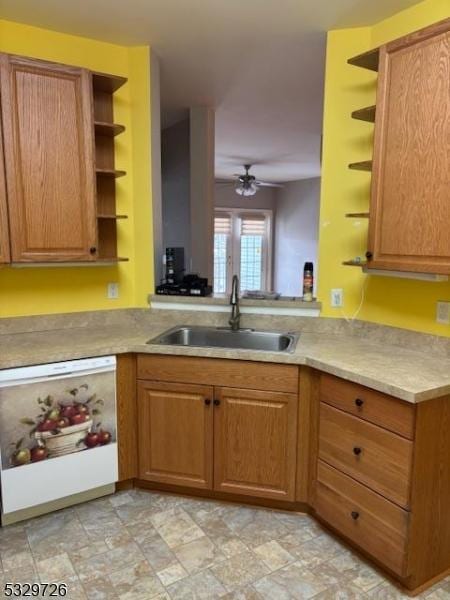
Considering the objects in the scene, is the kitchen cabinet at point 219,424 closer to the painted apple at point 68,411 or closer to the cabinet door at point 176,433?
the cabinet door at point 176,433

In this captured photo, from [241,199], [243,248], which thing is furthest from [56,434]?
[241,199]

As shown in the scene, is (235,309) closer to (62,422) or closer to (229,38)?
(62,422)

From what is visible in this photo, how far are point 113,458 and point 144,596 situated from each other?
28.8 inches

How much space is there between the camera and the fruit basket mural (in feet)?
6.72

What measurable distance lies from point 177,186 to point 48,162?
207 centimetres

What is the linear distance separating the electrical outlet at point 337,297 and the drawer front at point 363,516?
900 millimetres

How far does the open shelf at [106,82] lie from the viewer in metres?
2.33

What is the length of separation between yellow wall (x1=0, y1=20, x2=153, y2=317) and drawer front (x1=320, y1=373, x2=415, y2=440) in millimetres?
1374

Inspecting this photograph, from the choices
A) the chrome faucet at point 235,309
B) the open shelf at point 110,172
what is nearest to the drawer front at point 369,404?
the chrome faucet at point 235,309

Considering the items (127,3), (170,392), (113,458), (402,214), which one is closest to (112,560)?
(113,458)

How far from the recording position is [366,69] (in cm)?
229

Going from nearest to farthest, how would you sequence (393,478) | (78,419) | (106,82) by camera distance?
1. (393,478)
2. (78,419)
3. (106,82)

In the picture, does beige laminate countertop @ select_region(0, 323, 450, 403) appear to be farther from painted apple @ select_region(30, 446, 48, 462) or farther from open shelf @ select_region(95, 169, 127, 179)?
open shelf @ select_region(95, 169, 127, 179)

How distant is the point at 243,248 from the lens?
8195 millimetres
